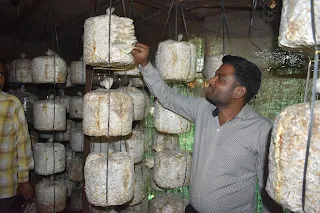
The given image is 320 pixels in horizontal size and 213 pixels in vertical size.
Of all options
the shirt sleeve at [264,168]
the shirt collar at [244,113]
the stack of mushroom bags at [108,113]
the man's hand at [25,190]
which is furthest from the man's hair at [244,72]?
the man's hand at [25,190]

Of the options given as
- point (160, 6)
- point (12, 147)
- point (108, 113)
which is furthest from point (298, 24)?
point (12, 147)

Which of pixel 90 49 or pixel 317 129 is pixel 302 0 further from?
pixel 90 49

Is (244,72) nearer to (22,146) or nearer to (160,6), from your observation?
(160,6)

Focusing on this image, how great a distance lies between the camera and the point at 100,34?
1682 millimetres

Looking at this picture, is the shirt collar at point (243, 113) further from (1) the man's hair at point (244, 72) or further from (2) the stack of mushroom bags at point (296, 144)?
(2) the stack of mushroom bags at point (296, 144)

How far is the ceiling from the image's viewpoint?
9.64ft

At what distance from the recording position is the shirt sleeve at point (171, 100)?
2100 millimetres

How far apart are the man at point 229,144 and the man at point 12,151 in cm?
123

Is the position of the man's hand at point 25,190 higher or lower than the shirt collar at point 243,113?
lower

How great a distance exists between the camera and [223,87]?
195cm

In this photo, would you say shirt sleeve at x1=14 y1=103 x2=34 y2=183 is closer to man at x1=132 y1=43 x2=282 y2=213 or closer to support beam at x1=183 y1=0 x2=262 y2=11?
man at x1=132 y1=43 x2=282 y2=213

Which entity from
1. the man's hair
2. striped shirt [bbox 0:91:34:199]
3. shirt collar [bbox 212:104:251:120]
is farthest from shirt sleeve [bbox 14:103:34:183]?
the man's hair

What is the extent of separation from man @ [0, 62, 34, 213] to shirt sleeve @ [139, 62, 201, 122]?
1.22m

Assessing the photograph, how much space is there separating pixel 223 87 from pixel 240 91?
13 cm
